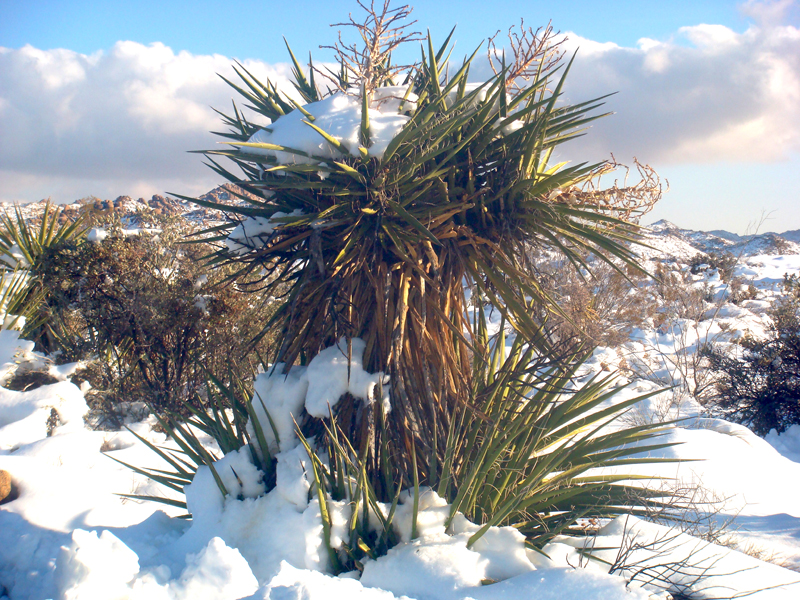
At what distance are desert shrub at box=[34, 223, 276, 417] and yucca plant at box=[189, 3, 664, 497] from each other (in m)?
3.75

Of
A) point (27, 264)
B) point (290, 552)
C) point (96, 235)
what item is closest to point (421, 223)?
point (290, 552)

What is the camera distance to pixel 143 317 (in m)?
6.23

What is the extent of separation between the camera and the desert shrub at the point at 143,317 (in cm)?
636

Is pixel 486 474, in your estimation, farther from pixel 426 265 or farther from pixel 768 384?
pixel 768 384

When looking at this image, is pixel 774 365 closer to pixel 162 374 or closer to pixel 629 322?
pixel 629 322

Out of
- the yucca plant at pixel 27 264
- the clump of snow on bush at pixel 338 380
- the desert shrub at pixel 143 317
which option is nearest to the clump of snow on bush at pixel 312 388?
the clump of snow on bush at pixel 338 380

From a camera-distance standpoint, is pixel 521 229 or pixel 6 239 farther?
pixel 6 239

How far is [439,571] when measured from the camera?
80.4 inches

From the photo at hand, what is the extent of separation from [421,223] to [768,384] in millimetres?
8040

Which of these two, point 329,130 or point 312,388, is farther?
point 312,388

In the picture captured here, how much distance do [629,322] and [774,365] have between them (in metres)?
4.48

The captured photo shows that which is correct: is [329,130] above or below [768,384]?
above

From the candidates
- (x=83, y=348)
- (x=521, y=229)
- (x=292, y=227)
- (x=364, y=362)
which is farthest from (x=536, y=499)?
(x=83, y=348)

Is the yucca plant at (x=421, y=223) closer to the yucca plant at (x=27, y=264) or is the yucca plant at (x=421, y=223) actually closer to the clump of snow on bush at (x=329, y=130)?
the clump of snow on bush at (x=329, y=130)
